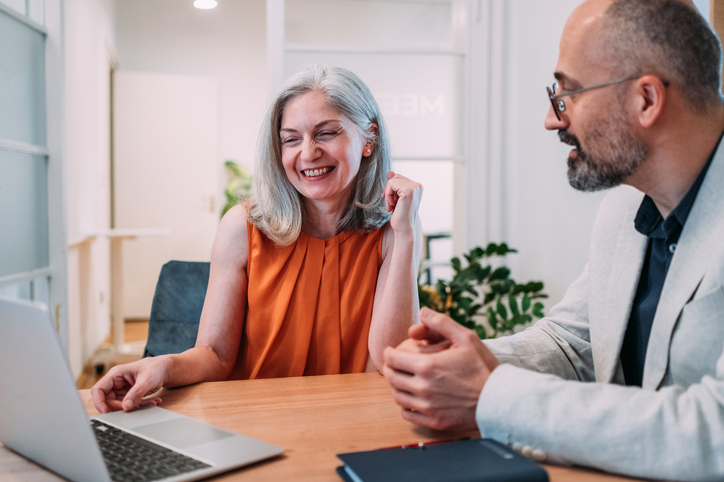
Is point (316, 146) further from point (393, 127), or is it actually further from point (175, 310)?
point (393, 127)

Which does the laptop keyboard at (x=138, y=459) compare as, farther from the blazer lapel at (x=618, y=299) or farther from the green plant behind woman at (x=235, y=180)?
the green plant behind woman at (x=235, y=180)

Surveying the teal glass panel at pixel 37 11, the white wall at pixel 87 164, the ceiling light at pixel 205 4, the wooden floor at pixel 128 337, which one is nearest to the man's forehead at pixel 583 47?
the teal glass panel at pixel 37 11

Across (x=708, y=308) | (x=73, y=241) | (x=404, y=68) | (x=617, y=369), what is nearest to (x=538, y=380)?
(x=708, y=308)

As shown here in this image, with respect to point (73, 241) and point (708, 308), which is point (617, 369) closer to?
point (708, 308)

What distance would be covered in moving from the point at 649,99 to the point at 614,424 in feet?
1.62

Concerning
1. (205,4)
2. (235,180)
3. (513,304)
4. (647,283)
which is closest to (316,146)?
(647,283)

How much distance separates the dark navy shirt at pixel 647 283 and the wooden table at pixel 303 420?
0.39 meters

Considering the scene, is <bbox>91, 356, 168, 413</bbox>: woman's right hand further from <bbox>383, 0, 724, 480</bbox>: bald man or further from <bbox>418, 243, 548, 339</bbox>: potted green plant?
A: <bbox>418, 243, 548, 339</bbox>: potted green plant

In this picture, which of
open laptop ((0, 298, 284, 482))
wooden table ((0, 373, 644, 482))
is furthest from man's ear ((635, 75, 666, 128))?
open laptop ((0, 298, 284, 482))

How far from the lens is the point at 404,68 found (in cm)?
325

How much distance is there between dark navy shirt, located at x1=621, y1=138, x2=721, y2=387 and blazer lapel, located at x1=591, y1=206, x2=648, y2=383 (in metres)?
0.02

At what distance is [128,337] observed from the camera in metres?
5.30

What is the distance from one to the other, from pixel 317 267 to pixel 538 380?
88 cm

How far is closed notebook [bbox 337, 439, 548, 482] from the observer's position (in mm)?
623
